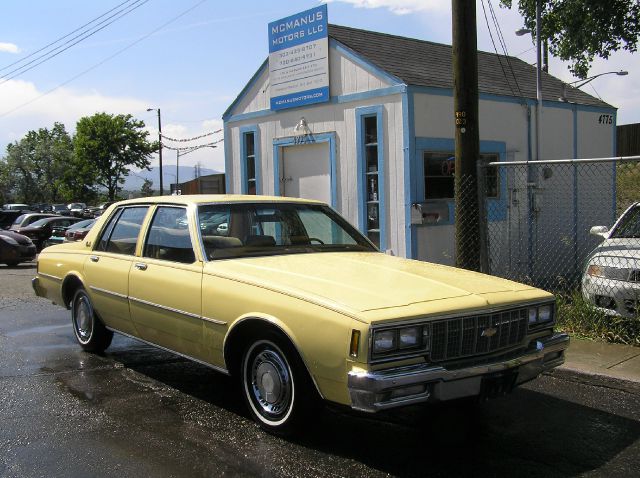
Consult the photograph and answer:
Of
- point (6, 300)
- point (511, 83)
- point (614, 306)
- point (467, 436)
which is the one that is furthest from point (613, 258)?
point (6, 300)

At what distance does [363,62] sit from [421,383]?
26.1 feet

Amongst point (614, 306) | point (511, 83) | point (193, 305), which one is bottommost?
point (614, 306)

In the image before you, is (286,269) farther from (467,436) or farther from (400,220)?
(400,220)

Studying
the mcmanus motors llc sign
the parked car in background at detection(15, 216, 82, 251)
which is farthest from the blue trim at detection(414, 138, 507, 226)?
the parked car in background at detection(15, 216, 82, 251)

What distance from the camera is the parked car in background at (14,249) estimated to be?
1653 centimetres

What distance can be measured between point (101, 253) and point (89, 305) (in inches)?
23.8

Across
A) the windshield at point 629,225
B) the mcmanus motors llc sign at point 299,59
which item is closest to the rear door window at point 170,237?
the windshield at point 629,225

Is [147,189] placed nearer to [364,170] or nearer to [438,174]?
[364,170]

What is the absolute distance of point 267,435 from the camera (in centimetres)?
404

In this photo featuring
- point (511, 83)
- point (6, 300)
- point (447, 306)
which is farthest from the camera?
point (511, 83)

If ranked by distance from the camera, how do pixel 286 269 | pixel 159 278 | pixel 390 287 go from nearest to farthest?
pixel 390 287, pixel 286 269, pixel 159 278

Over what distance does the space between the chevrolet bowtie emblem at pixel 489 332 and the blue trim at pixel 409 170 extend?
19.9 ft

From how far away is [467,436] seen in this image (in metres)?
4.03

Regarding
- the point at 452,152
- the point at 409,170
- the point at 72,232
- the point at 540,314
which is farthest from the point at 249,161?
the point at 540,314
